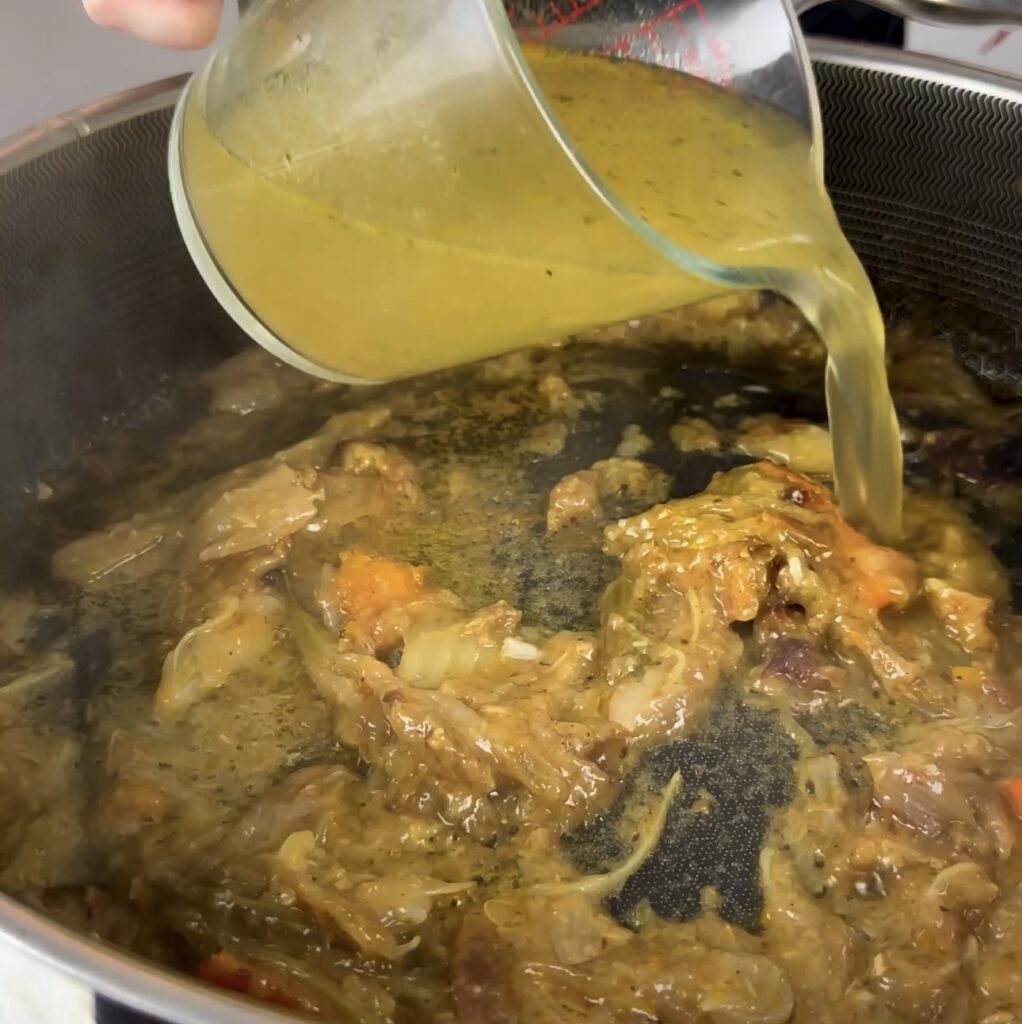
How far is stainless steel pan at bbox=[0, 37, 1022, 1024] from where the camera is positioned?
1622 mm

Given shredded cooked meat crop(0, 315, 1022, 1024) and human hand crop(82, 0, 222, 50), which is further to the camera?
human hand crop(82, 0, 222, 50)

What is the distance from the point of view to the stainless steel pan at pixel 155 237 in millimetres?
1622

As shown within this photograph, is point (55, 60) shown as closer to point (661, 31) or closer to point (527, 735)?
point (661, 31)

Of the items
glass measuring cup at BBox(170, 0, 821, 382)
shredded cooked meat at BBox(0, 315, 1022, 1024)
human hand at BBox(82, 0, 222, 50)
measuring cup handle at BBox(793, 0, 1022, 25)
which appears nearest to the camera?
glass measuring cup at BBox(170, 0, 821, 382)

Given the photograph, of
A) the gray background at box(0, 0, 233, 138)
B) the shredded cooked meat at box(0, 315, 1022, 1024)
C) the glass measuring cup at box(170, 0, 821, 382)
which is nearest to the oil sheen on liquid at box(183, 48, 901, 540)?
the glass measuring cup at box(170, 0, 821, 382)

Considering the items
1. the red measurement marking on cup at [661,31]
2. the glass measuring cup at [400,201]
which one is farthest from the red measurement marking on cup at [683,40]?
the glass measuring cup at [400,201]

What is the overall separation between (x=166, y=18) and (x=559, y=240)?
0.58 metres

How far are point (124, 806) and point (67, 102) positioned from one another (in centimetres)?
140

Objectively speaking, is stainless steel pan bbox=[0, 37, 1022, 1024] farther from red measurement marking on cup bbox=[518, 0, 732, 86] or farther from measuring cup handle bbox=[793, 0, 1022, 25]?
red measurement marking on cup bbox=[518, 0, 732, 86]

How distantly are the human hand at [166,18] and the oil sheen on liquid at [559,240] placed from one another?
3.6 inches

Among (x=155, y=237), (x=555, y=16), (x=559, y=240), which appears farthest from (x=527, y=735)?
(x=155, y=237)

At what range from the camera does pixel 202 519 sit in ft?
5.26

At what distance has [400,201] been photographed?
110cm

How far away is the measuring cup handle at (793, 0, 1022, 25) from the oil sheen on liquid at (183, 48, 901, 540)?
0.39m
